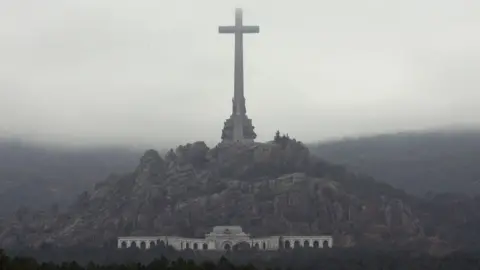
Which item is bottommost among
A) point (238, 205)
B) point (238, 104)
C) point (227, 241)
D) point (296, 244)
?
point (296, 244)

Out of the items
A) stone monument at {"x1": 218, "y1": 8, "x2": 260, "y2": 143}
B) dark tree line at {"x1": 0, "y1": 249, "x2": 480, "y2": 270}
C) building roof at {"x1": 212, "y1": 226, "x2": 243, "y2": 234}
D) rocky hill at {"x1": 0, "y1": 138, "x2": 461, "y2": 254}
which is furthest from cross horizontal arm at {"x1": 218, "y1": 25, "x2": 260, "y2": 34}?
dark tree line at {"x1": 0, "y1": 249, "x2": 480, "y2": 270}

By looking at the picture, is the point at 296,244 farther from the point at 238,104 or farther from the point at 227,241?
the point at 238,104

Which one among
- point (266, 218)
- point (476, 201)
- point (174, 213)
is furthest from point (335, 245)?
point (476, 201)

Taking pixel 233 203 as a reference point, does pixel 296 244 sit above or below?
below


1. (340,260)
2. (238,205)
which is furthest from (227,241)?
(340,260)

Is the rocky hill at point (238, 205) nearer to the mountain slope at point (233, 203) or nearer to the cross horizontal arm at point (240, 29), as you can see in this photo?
the mountain slope at point (233, 203)

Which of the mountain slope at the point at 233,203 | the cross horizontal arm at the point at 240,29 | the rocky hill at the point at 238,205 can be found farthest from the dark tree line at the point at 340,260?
the cross horizontal arm at the point at 240,29

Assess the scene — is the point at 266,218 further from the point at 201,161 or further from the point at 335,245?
the point at 201,161
